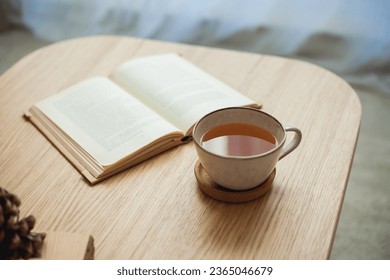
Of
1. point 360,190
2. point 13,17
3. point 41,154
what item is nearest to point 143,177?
point 41,154

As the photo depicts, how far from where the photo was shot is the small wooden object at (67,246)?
0.63 meters

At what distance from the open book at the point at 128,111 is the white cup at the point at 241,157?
0.11m

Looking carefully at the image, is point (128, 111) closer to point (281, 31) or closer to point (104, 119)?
point (104, 119)

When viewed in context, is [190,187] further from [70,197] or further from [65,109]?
[65,109]

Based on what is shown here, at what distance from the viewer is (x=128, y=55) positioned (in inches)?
45.5

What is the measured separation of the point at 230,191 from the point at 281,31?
1.30m

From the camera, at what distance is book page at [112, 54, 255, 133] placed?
923 mm

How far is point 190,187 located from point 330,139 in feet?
0.89

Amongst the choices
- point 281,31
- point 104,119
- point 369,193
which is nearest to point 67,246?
point 104,119

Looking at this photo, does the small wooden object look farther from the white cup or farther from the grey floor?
the grey floor

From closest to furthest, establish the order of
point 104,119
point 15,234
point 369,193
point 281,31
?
1. point 15,234
2. point 104,119
3. point 369,193
4. point 281,31

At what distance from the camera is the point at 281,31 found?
1.91 metres

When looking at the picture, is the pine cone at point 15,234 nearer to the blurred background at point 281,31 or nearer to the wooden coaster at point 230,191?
the wooden coaster at point 230,191

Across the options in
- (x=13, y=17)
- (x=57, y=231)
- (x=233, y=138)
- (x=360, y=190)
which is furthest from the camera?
(x=13, y=17)
